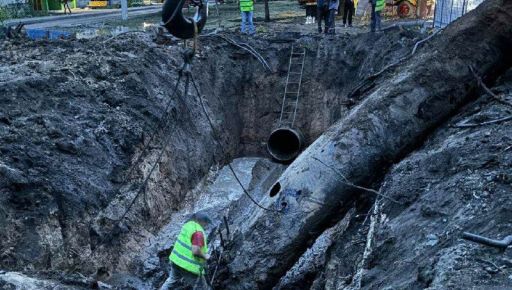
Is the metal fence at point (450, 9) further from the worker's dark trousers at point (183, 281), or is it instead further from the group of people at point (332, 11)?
the worker's dark trousers at point (183, 281)

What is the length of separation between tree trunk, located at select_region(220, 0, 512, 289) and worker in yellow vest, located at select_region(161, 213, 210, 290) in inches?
17.0

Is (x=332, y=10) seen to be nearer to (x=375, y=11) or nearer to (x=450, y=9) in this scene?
(x=375, y=11)

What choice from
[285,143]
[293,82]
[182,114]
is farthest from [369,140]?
[293,82]

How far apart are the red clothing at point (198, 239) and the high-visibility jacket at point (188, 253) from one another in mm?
69

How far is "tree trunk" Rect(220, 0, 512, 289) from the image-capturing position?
638 cm

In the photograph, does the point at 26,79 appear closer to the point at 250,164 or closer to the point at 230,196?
the point at 230,196

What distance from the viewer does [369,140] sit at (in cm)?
688

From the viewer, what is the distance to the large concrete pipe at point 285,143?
41.4ft

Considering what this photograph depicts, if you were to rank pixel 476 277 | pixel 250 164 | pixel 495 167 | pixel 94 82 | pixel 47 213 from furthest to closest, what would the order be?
pixel 250 164 < pixel 94 82 < pixel 47 213 < pixel 495 167 < pixel 476 277

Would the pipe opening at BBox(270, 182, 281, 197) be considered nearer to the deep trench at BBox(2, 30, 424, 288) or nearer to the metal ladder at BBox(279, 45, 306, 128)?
the deep trench at BBox(2, 30, 424, 288)

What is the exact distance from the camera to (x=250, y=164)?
43.5 feet

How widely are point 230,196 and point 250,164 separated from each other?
2.29 metres

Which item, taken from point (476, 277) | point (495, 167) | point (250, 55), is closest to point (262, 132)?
point (250, 55)

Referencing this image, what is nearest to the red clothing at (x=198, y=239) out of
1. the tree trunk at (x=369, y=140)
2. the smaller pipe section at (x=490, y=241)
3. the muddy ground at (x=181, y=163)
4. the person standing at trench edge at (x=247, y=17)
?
the tree trunk at (x=369, y=140)
